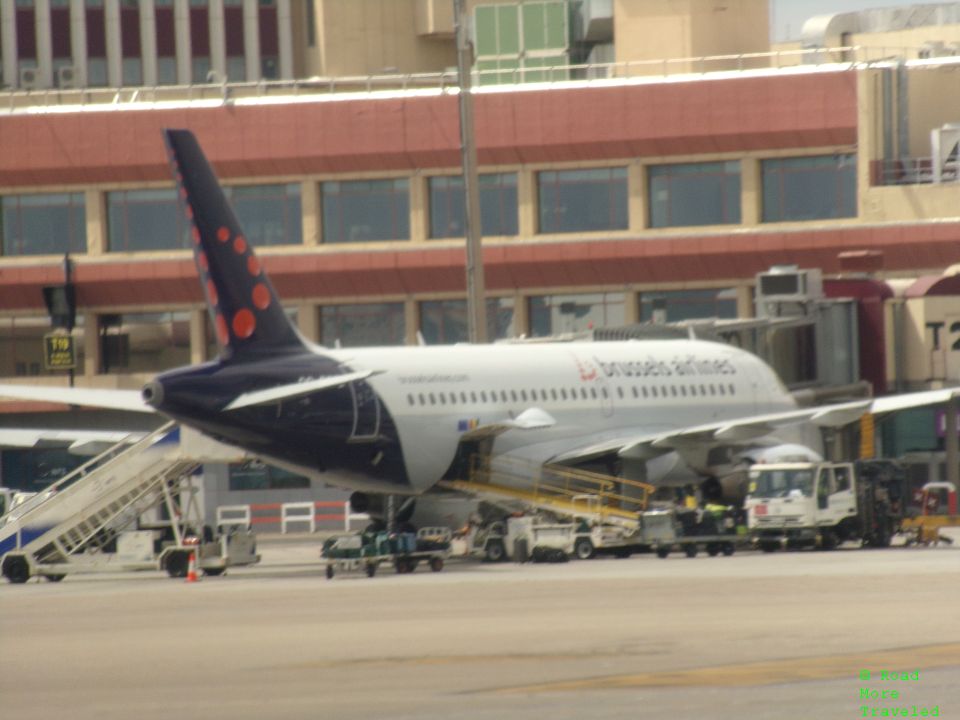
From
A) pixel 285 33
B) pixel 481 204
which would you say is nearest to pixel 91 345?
pixel 481 204

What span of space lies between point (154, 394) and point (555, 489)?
35.0 ft

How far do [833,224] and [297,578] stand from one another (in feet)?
101

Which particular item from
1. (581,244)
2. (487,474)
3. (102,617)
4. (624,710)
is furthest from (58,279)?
(624,710)

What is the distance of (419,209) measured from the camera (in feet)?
229

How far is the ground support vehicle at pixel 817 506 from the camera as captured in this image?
4450 cm

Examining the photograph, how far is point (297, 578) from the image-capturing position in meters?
42.0

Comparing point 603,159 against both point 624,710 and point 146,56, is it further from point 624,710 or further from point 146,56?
point 146,56

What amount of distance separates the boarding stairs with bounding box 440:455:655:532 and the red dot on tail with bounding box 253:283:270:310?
21.0 feet

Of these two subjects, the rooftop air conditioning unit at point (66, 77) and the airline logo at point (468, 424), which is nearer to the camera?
the airline logo at point (468, 424)

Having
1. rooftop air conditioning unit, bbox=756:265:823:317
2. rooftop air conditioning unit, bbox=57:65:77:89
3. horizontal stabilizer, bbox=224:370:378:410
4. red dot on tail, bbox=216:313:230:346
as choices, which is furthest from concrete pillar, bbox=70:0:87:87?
horizontal stabilizer, bbox=224:370:378:410

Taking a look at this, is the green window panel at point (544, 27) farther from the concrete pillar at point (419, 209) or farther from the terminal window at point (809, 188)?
the terminal window at point (809, 188)

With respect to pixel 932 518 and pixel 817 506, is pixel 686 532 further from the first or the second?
pixel 932 518

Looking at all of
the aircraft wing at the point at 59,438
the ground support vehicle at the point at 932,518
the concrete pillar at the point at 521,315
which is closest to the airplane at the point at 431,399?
the ground support vehicle at the point at 932,518

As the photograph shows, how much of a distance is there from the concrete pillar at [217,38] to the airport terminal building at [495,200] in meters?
56.5
